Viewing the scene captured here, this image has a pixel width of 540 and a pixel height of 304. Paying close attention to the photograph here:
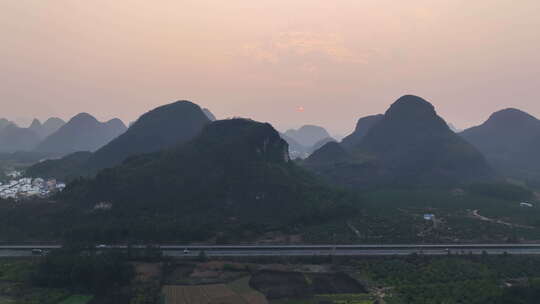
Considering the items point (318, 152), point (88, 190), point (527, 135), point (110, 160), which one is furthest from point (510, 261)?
point (527, 135)

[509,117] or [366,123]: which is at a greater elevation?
[366,123]

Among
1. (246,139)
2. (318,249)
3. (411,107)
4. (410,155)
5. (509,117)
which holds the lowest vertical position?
(318,249)

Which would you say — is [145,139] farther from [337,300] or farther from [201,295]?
[337,300]

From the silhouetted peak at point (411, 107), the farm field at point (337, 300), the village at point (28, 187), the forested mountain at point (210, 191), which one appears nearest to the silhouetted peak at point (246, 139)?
the forested mountain at point (210, 191)

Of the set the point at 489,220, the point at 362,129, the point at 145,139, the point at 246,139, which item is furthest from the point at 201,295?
the point at 362,129

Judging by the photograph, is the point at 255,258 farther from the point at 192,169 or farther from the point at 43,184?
the point at 43,184

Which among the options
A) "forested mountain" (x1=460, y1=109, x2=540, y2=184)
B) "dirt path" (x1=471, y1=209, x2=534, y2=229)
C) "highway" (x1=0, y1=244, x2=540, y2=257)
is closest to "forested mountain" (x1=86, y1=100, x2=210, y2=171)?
"highway" (x1=0, y1=244, x2=540, y2=257)
